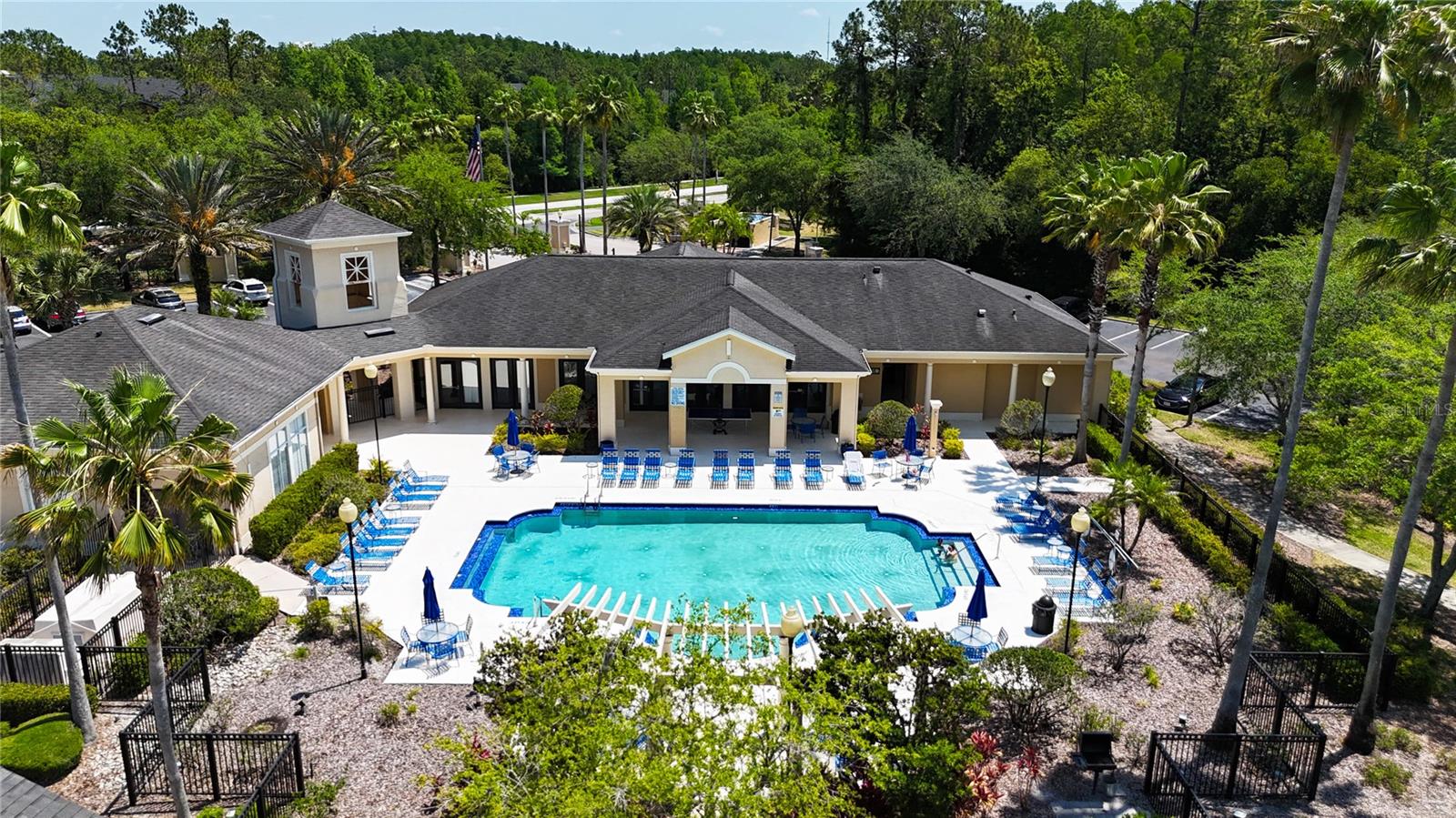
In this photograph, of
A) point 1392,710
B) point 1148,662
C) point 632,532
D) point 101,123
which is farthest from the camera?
point 101,123

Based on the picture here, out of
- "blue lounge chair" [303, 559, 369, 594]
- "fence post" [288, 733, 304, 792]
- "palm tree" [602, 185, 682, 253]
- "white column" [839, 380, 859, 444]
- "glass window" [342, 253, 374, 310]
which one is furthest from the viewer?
"palm tree" [602, 185, 682, 253]

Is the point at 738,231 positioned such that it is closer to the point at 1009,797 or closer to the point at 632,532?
the point at 632,532

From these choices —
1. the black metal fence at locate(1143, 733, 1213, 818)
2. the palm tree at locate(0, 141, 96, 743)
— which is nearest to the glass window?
the palm tree at locate(0, 141, 96, 743)

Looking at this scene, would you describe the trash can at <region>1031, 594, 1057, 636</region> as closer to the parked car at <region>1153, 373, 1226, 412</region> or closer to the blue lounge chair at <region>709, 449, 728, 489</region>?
the blue lounge chair at <region>709, 449, 728, 489</region>

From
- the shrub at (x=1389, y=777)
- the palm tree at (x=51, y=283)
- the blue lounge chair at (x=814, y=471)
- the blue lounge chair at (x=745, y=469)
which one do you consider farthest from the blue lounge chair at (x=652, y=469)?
the palm tree at (x=51, y=283)

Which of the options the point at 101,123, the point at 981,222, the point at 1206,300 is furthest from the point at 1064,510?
the point at 101,123

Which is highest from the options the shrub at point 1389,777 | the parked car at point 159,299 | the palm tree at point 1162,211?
the palm tree at point 1162,211

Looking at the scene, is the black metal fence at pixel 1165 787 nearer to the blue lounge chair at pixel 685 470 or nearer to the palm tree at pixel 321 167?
the blue lounge chair at pixel 685 470
